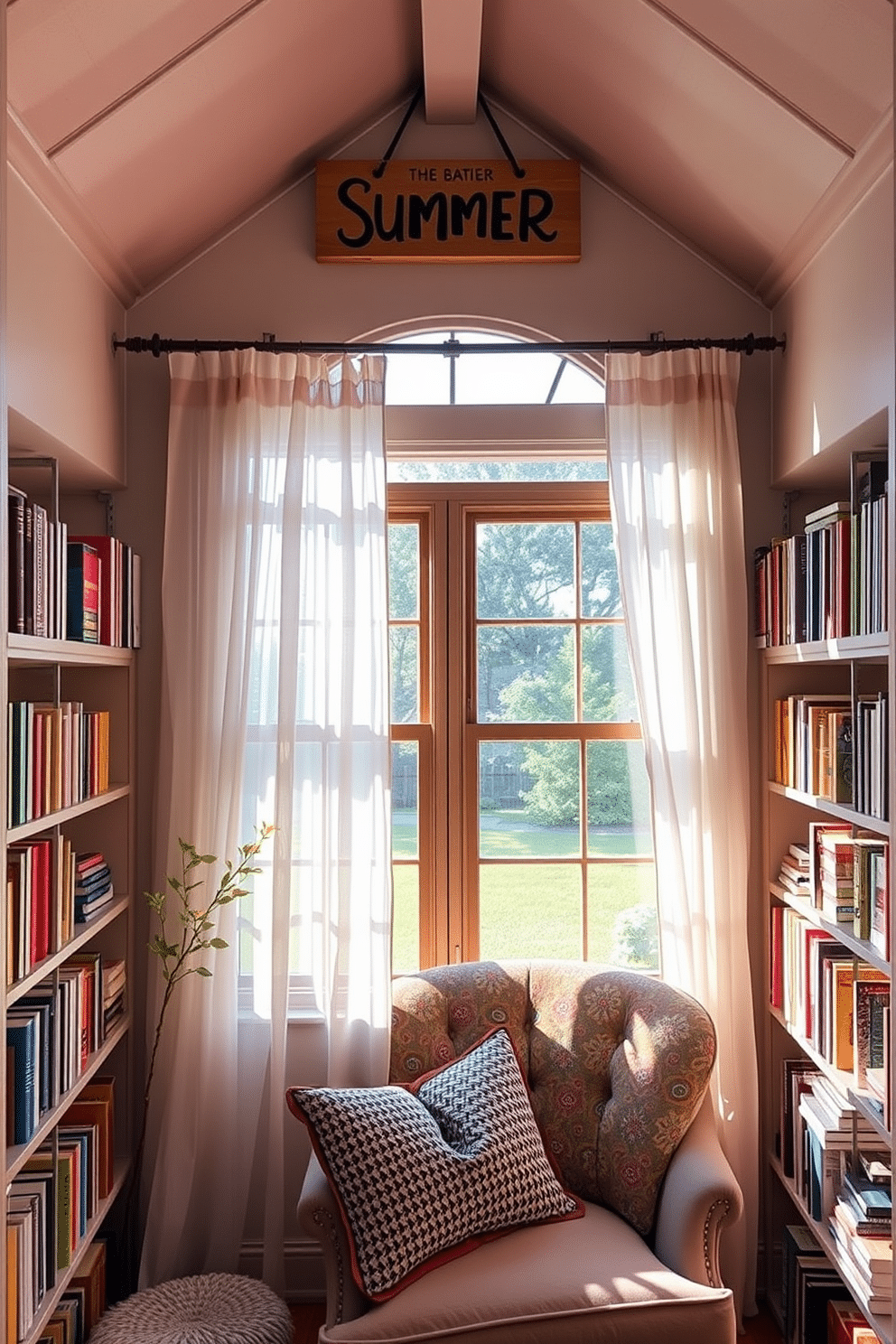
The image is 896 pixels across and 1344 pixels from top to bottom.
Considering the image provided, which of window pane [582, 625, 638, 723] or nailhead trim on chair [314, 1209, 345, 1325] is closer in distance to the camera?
nailhead trim on chair [314, 1209, 345, 1325]

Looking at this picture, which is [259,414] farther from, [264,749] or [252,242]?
[264,749]

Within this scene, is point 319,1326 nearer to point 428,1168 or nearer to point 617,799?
point 428,1168

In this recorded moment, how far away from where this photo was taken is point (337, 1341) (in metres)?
2.24

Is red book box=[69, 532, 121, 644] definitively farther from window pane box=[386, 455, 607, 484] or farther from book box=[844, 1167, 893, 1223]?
book box=[844, 1167, 893, 1223]

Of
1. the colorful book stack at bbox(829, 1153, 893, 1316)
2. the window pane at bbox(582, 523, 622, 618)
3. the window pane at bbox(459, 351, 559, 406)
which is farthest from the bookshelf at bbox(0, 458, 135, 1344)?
the colorful book stack at bbox(829, 1153, 893, 1316)

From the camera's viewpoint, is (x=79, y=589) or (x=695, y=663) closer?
(x=79, y=589)

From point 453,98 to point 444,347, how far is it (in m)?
0.69

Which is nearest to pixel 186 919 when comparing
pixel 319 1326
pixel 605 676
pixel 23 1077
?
pixel 23 1077

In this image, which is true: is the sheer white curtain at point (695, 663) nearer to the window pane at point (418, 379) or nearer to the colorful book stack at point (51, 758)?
the window pane at point (418, 379)

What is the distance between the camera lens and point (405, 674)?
339 centimetres

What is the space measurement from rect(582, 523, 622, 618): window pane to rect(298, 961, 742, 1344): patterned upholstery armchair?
1069 millimetres

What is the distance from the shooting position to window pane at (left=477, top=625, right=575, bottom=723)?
134 inches

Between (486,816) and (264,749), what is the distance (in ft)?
2.43

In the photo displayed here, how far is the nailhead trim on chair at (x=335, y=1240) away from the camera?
238 cm
